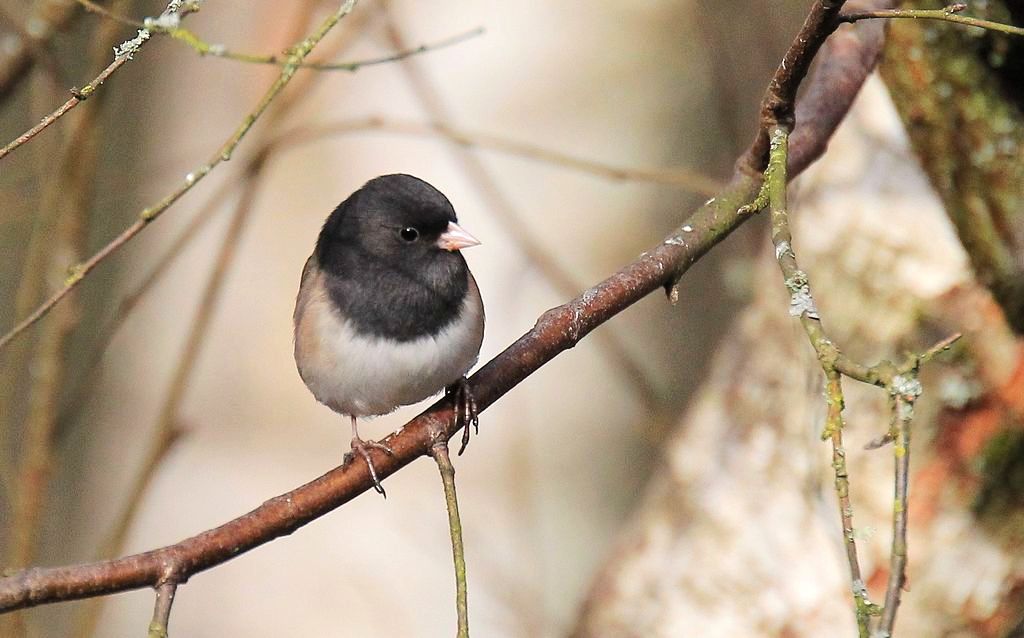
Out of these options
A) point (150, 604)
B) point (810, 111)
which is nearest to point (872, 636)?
point (810, 111)

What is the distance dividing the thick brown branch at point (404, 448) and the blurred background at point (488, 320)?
75cm

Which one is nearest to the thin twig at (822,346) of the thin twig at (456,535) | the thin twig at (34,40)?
the thin twig at (456,535)

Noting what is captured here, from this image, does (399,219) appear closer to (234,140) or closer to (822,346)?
(234,140)

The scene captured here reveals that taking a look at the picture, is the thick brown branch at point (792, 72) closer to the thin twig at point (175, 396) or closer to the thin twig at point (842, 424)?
the thin twig at point (842, 424)

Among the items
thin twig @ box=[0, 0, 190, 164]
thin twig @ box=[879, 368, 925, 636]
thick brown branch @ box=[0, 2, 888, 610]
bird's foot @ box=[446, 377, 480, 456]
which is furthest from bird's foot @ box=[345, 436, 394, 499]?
thin twig @ box=[879, 368, 925, 636]

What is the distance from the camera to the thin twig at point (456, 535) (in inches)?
44.3

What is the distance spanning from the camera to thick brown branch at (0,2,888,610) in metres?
1.33

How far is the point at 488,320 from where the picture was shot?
3305 millimetres

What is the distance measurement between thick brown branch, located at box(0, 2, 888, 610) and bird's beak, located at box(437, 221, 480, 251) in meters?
0.31

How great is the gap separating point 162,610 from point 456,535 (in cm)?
35

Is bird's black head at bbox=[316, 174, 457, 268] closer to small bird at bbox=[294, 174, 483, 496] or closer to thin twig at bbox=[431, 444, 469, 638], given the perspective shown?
small bird at bbox=[294, 174, 483, 496]

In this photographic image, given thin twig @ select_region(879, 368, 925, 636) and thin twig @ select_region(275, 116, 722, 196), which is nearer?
thin twig @ select_region(879, 368, 925, 636)

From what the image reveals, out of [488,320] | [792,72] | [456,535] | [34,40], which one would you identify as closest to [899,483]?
[456,535]

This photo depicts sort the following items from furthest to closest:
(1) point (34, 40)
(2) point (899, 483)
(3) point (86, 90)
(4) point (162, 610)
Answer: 1. (1) point (34, 40)
2. (4) point (162, 610)
3. (3) point (86, 90)
4. (2) point (899, 483)
